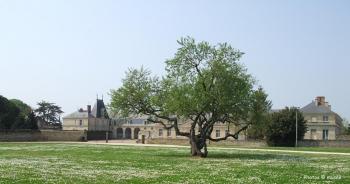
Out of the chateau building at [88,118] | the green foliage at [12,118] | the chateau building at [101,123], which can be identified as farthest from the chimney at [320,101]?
the green foliage at [12,118]

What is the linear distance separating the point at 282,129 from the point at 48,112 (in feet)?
323

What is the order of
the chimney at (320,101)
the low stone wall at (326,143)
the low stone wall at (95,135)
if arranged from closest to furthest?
the low stone wall at (326,143) < the low stone wall at (95,135) < the chimney at (320,101)

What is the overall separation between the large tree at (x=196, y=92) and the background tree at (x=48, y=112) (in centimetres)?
11728

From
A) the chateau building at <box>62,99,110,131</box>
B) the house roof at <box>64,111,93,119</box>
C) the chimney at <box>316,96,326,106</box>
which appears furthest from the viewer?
the house roof at <box>64,111,93,119</box>

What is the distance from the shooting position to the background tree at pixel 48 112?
158500mm

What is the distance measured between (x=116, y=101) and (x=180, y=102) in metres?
6.64

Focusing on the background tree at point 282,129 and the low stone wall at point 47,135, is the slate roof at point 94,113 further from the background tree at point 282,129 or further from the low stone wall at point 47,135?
the background tree at point 282,129

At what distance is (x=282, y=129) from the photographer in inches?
3155

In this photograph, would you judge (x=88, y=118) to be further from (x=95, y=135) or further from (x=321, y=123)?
(x=321, y=123)

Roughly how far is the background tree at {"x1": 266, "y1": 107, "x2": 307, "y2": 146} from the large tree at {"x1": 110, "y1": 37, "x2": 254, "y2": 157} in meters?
35.0

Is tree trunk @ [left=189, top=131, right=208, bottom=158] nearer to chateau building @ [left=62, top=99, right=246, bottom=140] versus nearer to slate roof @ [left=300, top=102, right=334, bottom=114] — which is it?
slate roof @ [left=300, top=102, right=334, bottom=114]

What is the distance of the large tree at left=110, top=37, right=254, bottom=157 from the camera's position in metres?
43.1

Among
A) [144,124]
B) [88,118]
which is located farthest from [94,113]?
[144,124]

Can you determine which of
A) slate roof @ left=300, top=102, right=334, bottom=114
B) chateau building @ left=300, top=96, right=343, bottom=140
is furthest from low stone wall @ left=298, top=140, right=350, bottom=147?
slate roof @ left=300, top=102, right=334, bottom=114
